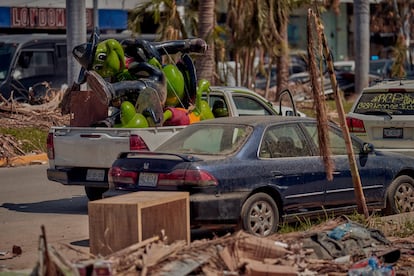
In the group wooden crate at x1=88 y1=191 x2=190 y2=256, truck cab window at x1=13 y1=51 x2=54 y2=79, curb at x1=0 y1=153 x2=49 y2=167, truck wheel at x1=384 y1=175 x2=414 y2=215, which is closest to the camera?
wooden crate at x1=88 y1=191 x2=190 y2=256

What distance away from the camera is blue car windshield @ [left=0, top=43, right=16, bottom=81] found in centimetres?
2762

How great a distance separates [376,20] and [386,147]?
115 feet

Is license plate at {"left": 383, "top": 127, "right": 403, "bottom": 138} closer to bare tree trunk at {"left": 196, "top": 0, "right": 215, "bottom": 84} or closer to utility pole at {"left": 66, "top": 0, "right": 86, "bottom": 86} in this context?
utility pole at {"left": 66, "top": 0, "right": 86, "bottom": 86}

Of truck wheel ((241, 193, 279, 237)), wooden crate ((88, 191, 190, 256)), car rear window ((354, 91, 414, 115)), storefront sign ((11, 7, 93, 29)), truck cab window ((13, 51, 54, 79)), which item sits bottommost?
truck wheel ((241, 193, 279, 237))

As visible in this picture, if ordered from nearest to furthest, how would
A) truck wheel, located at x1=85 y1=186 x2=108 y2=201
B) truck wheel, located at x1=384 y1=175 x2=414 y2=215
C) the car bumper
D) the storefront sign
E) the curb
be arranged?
the car bumper, truck wheel, located at x1=384 y1=175 x2=414 y2=215, truck wheel, located at x1=85 y1=186 x2=108 y2=201, the curb, the storefront sign

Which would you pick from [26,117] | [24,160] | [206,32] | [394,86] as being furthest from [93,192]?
[206,32]

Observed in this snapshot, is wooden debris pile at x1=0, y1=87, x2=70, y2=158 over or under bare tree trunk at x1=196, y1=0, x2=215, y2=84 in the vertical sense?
under

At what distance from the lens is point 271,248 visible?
328 inches

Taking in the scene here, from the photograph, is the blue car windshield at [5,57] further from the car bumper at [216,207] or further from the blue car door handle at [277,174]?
the car bumper at [216,207]

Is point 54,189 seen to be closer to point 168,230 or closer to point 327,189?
point 327,189

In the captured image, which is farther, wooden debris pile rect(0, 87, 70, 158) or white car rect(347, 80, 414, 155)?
wooden debris pile rect(0, 87, 70, 158)

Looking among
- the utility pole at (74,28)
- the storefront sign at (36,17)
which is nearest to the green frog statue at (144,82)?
the utility pole at (74,28)

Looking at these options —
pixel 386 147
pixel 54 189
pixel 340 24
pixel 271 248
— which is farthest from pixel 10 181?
pixel 340 24

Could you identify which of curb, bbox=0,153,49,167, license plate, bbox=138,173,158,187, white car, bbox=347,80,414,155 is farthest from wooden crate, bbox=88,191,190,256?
curb, bbox=0,153,49,167
